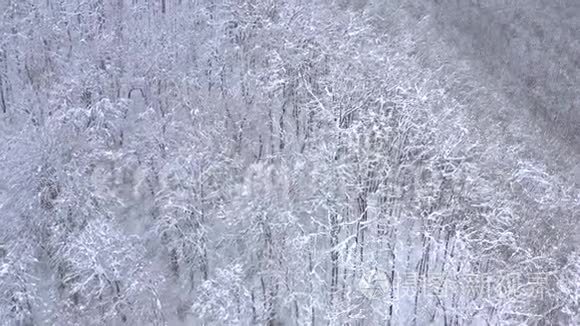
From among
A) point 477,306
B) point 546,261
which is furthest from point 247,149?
point 546,261

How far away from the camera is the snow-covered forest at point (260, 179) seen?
20359 millimetres

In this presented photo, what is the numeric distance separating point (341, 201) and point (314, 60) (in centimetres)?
720

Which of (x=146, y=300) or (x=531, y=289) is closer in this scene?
(x=146, y=300)

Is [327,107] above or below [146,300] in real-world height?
above

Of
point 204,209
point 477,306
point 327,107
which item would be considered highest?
point 327,107

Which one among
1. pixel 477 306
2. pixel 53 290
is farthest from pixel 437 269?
pixel 53 290

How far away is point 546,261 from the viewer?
22391mm

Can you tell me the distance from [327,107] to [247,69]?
4.06 meters

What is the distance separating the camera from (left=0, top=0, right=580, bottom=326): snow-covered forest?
20.4 metres

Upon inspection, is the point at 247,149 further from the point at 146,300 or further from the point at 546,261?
the point at 546,261

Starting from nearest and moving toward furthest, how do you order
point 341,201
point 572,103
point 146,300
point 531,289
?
point 146,300 < point 531,289 < point 341,201 < point 572,103

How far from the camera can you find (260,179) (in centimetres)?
2356

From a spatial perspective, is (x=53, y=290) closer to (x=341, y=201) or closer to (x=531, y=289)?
(x=341, y=201)

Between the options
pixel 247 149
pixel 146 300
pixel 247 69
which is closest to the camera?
pixel 146 300
